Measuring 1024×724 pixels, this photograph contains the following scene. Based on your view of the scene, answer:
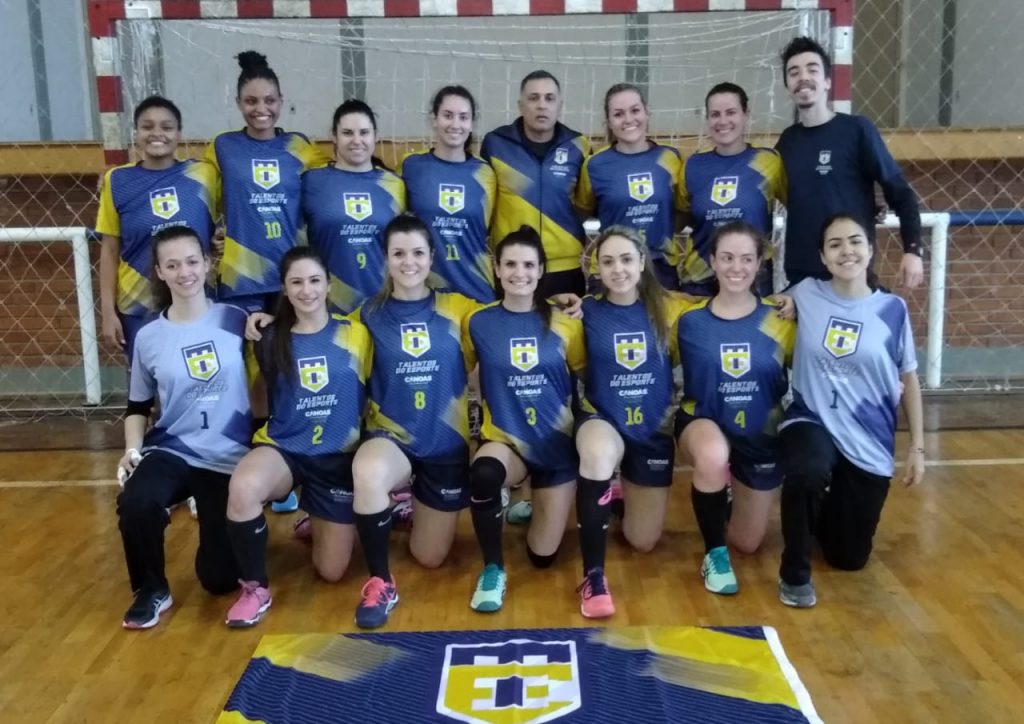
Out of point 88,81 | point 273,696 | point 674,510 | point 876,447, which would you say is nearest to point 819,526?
point 876,447

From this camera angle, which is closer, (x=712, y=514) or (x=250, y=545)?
(x=250, y=545)

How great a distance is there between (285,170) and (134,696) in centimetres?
172

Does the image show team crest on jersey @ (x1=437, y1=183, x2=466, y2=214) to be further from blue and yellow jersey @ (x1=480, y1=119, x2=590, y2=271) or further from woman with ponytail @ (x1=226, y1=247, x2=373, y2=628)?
woman with ponytail @ (x1=226, y1=247, x2=373, y2=628)

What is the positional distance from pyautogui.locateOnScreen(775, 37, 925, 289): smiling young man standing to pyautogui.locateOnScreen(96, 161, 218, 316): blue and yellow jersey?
193cm

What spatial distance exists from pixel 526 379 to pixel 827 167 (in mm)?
1207

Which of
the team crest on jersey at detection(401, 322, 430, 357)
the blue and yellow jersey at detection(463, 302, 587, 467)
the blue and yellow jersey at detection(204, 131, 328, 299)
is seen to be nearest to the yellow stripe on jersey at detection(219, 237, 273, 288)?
the blue and yellow jersey at detection(204, 131, 328, 299)

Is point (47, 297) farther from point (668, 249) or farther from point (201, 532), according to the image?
point (668, 249)

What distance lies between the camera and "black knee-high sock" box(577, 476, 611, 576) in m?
2.55

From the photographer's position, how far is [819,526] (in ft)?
9.18

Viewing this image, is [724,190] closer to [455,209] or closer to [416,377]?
[455,209]

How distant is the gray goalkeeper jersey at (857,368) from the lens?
2.63m

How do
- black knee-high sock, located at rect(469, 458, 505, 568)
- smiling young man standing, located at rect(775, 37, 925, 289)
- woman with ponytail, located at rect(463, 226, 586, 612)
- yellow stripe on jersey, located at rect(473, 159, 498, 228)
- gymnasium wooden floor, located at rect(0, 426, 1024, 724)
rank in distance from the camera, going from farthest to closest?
yellow stripe on jersey, located at rect(473, 159, 498, 228)
smiling young man standing, located at rect(775, 37, 925, 289)
woman with ponytail, located at rect(463, 226, 586, 612)
black knee-high sock, located at rect(469, 458, 505, 568)
gymnasium wooden floor, located at rect(0, 426, 1024, 724)

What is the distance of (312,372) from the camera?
2.63m

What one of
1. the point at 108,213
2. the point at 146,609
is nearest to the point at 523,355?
the point at 146,609
